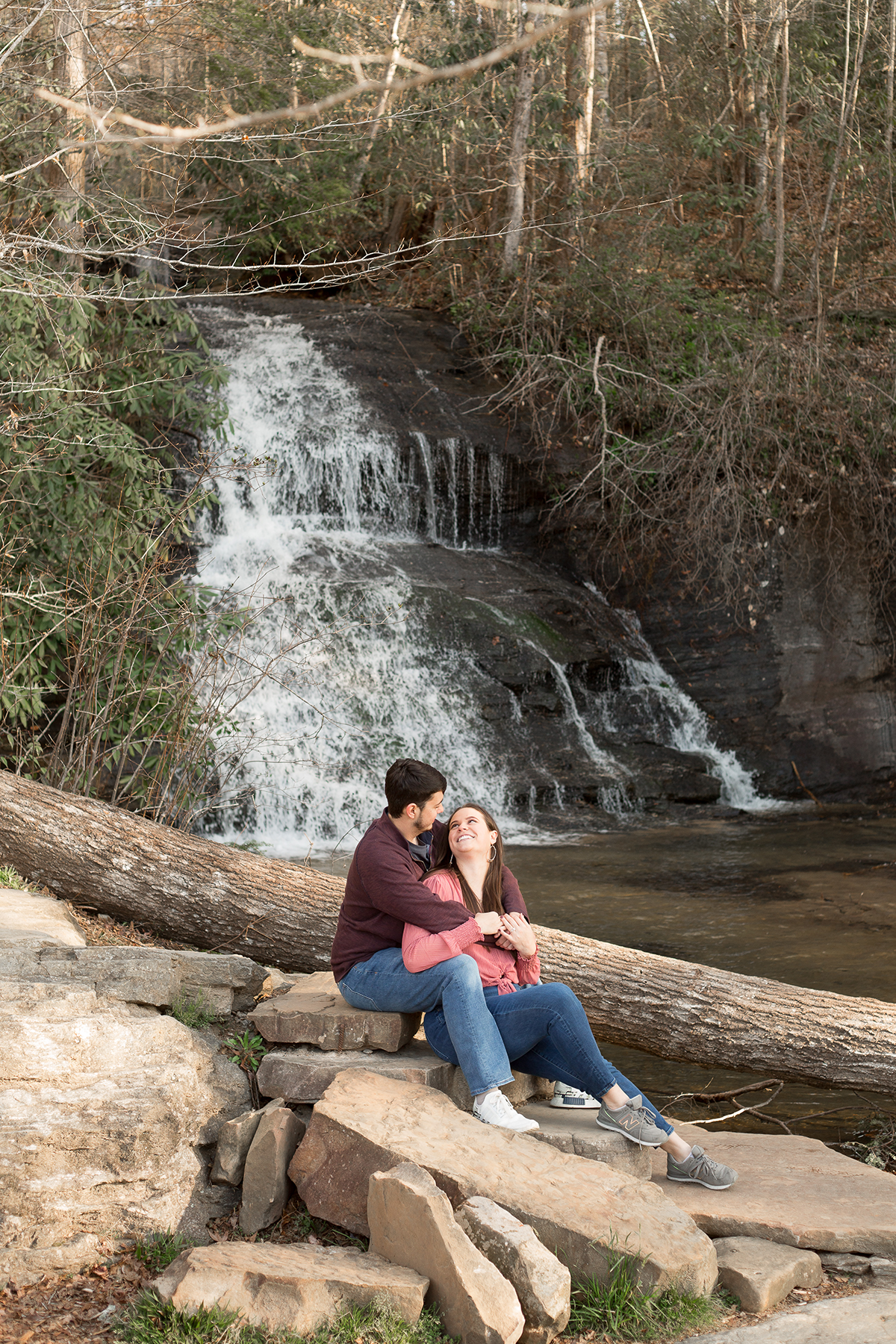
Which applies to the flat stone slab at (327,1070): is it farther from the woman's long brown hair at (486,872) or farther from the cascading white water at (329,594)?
the cascading white water at (329,594)

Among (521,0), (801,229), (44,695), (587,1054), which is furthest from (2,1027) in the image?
(801,229)

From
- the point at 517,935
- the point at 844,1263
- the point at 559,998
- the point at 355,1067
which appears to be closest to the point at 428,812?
the point at 517,935

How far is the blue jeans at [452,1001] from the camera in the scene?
3.72 metres

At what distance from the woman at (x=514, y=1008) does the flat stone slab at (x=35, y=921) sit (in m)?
1.60

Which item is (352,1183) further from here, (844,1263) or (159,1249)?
(844,1263)

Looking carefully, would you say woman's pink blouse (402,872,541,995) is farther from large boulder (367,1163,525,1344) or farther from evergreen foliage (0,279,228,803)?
evergreen foliage (0,279,228,803)

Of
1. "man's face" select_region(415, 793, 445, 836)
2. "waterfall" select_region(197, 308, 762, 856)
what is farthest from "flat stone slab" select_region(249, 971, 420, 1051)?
"waterfall" select_region(197, 308, 762, 856)

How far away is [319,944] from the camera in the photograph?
18.0 ft

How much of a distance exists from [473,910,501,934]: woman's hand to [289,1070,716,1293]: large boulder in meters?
0.57

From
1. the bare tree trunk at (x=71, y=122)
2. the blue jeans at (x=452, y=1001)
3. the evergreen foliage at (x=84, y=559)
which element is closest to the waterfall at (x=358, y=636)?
the evergreen foliage at (x=84, y=559)

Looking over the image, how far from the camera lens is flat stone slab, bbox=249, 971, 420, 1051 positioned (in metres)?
4.03

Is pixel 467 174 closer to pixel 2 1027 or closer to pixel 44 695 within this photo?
pixel 44 695

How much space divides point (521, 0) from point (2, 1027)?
10.5 ft

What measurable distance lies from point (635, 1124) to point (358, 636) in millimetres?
7443
